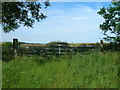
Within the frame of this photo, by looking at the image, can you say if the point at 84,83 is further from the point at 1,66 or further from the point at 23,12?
the point at 23,12

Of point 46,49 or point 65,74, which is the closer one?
point 65,74

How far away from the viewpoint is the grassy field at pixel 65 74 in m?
10.8

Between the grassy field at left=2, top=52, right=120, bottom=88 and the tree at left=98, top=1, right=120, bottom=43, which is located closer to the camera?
the grassy field at left=2, top=52, right=120, bottom=88

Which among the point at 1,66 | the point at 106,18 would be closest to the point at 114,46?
the point at 106,18

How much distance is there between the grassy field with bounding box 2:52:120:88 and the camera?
1077cm

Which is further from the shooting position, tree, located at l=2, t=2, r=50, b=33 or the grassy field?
tree, located at l=2, t=2, r=50, b=33

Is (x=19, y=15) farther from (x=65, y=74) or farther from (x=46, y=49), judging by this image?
(x=65, y=74)

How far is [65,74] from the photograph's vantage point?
474 inches

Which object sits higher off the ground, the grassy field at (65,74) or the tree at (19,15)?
the tree at (19,15)

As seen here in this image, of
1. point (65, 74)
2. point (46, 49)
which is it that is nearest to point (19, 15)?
point (46, 49)

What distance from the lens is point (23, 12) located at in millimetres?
23703

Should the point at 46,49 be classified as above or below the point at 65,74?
above

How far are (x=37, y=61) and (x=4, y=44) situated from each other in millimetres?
8419

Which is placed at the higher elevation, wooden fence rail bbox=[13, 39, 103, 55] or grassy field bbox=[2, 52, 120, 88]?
wooden fence rail bbox=[13, 39, 103, 55]
